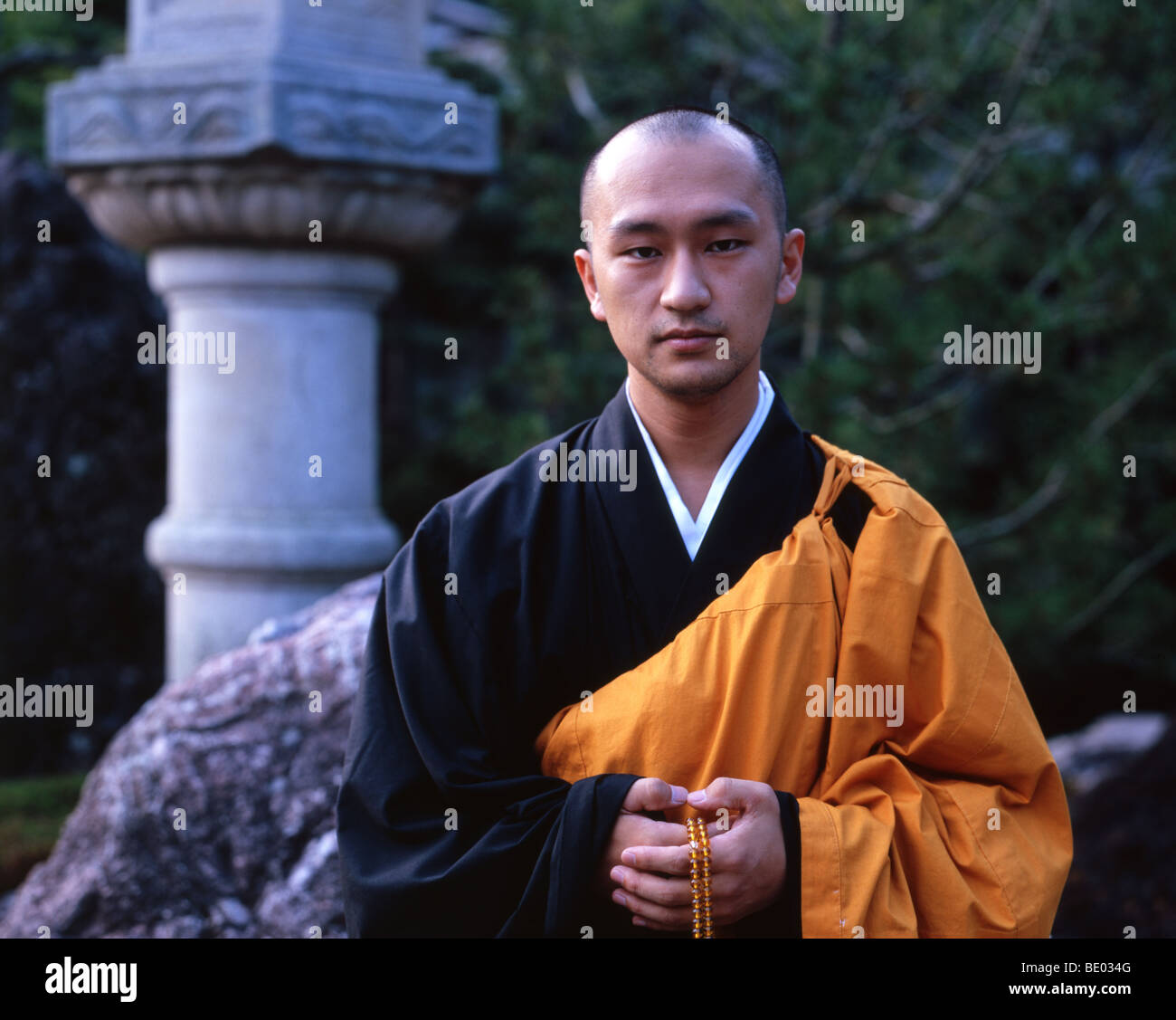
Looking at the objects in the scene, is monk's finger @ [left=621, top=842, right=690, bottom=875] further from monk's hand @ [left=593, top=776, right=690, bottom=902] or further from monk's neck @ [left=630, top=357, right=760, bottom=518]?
monk's neck @ [left=630, top=357, right=760, bottom=518]

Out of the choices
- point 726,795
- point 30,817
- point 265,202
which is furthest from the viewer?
point 30,817

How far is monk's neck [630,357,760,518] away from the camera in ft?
7.14

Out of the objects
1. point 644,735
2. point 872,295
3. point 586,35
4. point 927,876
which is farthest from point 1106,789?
point 586,35

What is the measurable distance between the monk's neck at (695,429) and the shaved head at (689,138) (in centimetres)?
29

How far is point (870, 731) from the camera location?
2.03 meters

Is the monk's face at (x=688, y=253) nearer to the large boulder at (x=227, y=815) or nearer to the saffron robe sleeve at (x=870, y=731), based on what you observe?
the saffron robe sleeve at (x=870, y=731)

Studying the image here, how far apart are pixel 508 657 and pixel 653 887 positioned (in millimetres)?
482

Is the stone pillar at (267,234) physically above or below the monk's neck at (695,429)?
above

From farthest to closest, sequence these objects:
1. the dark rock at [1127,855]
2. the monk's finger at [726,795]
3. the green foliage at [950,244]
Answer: the green foliage at [950,244] → the dark rock at [1127,855] → the monk's finger at [726,795]

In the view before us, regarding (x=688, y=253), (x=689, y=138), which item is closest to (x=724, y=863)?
(x=688, y=253)

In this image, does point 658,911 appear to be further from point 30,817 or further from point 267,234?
point 30,817

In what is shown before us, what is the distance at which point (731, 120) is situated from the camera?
2121mm

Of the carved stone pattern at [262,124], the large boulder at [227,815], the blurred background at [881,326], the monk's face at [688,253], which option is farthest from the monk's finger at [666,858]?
the carved stone pattern at [262,124]

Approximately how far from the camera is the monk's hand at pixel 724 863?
1.86 meters
